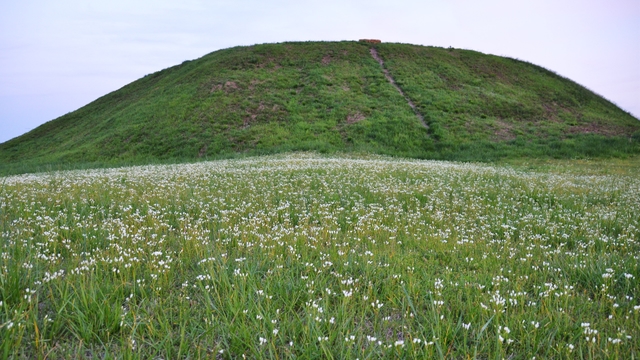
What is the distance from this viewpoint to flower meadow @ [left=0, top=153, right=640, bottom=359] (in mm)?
3688

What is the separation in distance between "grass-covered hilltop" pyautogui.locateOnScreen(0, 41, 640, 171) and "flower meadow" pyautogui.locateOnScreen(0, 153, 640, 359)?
26588 millimetres

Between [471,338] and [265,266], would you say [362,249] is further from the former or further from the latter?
[471,338]

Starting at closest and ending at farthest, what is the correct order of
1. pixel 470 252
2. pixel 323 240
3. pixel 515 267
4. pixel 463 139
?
pixel 515 267
pixel 470 252
pixel 323 240
pixel 463 139

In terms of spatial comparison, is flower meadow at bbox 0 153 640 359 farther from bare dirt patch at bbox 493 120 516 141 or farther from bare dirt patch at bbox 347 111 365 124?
bare dirt patch at bbox 347 111 365 124

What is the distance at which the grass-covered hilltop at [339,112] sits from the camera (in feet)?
121

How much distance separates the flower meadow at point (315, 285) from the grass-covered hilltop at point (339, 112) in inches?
1047

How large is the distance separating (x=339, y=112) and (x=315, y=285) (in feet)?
130

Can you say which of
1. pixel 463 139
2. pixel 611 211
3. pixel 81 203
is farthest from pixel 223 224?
pixel 463 139

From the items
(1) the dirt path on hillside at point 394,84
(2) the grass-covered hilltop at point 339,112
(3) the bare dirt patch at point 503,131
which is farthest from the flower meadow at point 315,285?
(1) the dirt path on hillside at point 394,84

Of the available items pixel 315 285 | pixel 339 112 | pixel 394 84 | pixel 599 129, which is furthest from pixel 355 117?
pixel 315 285

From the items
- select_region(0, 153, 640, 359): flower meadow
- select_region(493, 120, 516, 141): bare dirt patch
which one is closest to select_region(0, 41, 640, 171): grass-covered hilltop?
select_region(493, 120, 516, 141): bare dirt patch

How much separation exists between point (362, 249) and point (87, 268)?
3917 mm

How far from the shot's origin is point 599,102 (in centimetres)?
5638

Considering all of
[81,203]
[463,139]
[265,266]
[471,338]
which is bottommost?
[471,338]
